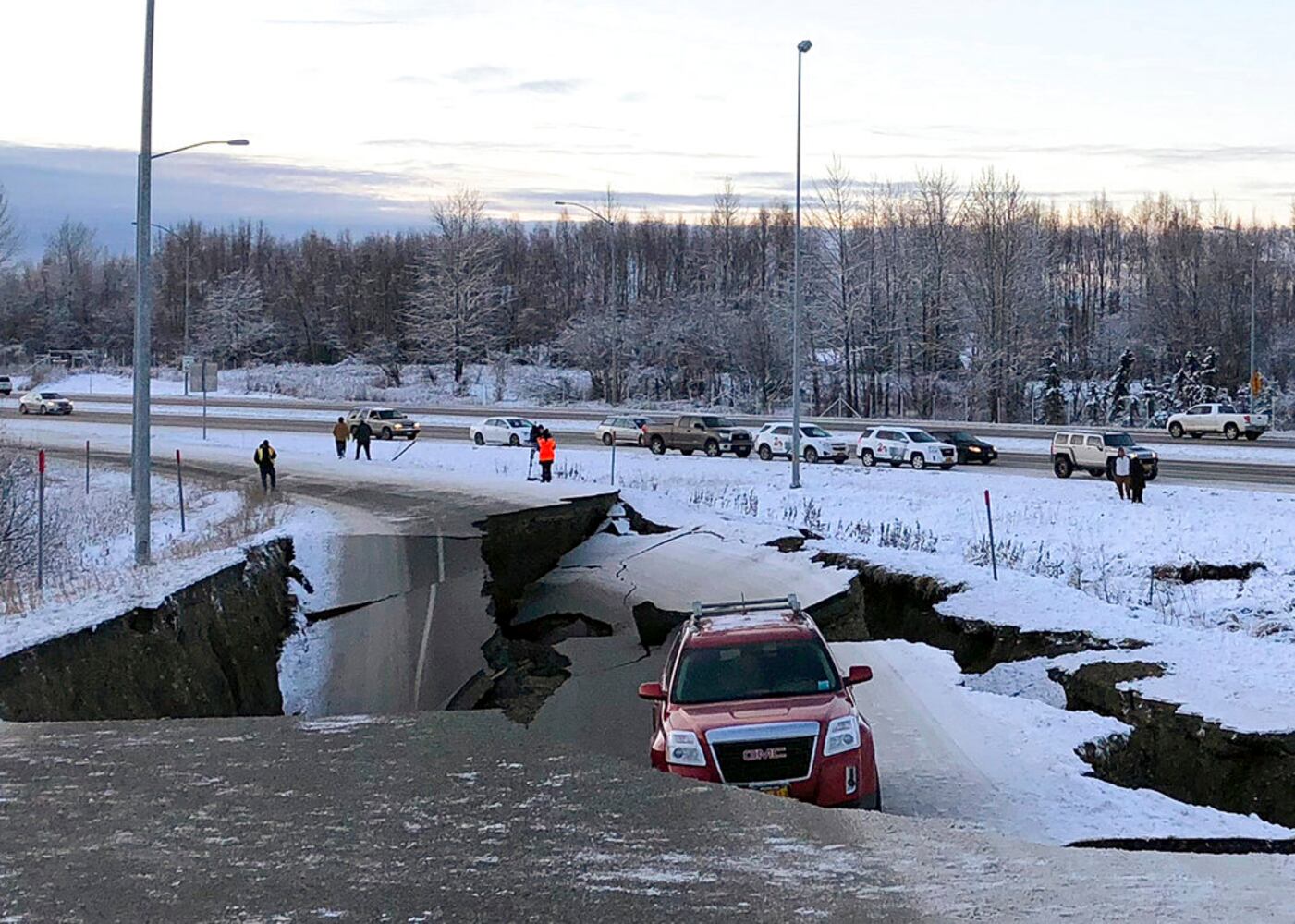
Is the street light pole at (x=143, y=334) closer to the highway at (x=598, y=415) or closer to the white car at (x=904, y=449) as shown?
the white car at (x=904, y=449)

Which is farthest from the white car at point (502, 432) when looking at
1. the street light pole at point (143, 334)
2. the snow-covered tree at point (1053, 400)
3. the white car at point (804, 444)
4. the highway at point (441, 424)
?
the snow-covered tree at point (1053, 400)

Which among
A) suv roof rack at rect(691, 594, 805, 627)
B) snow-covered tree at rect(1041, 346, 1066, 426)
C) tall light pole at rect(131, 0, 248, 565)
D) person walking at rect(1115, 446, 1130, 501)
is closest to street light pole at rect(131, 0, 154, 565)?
tall light pole at rect(131, 0, 248, 565)

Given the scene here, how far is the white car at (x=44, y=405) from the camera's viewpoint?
65.8 m

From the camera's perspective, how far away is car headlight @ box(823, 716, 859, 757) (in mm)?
9773

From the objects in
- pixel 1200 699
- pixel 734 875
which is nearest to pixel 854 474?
pixel 1200 699

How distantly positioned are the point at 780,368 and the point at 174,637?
66.7m

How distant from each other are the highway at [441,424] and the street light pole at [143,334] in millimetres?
26751

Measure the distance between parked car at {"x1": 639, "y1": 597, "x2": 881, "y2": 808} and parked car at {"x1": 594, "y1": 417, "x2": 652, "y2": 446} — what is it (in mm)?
40097

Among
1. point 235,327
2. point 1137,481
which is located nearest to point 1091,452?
point 1137,481

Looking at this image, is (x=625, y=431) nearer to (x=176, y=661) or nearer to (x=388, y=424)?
(x=388, y=424)

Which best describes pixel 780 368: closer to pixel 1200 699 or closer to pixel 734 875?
pixel 1200 699

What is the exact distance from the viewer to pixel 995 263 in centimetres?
7869

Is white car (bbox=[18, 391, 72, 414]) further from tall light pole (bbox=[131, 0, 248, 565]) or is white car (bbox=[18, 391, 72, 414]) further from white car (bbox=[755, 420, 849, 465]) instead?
tall light pole (bbox=[131, 0, 248, 565])

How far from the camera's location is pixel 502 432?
52.4m
